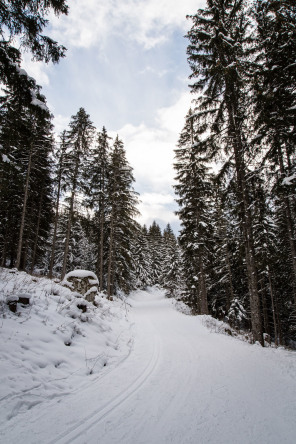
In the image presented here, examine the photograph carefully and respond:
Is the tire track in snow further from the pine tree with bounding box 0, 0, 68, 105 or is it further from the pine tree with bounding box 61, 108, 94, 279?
the pine tree with bounding box 61, 108, 94, 279

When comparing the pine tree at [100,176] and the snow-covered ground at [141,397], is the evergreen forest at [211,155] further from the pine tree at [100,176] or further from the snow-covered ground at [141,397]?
the snow-covered ground at [141,397]

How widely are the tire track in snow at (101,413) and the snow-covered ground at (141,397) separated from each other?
0.01 meters

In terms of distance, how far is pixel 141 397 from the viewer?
361cm

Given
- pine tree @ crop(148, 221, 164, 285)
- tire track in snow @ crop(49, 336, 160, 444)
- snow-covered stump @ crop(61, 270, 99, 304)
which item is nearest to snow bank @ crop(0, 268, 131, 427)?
tire track in snow @ crop(49, 336, 160, 444)

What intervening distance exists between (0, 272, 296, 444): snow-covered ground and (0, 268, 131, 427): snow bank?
0.02 m

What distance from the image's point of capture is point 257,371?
196 inches

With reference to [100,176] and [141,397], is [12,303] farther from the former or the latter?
[100,176]

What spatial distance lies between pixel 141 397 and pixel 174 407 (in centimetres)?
62

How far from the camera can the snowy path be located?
2.61m

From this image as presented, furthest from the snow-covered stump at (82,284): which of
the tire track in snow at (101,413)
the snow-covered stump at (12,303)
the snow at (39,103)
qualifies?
the snow at (39,103)

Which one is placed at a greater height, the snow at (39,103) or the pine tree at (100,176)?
the pine tree at (100,176)

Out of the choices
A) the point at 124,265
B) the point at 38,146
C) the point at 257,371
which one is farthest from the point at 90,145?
the point at 257,371

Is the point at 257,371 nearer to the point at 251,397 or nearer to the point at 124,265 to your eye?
the point at 251,397

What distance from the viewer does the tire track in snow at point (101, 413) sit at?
8.21ft
